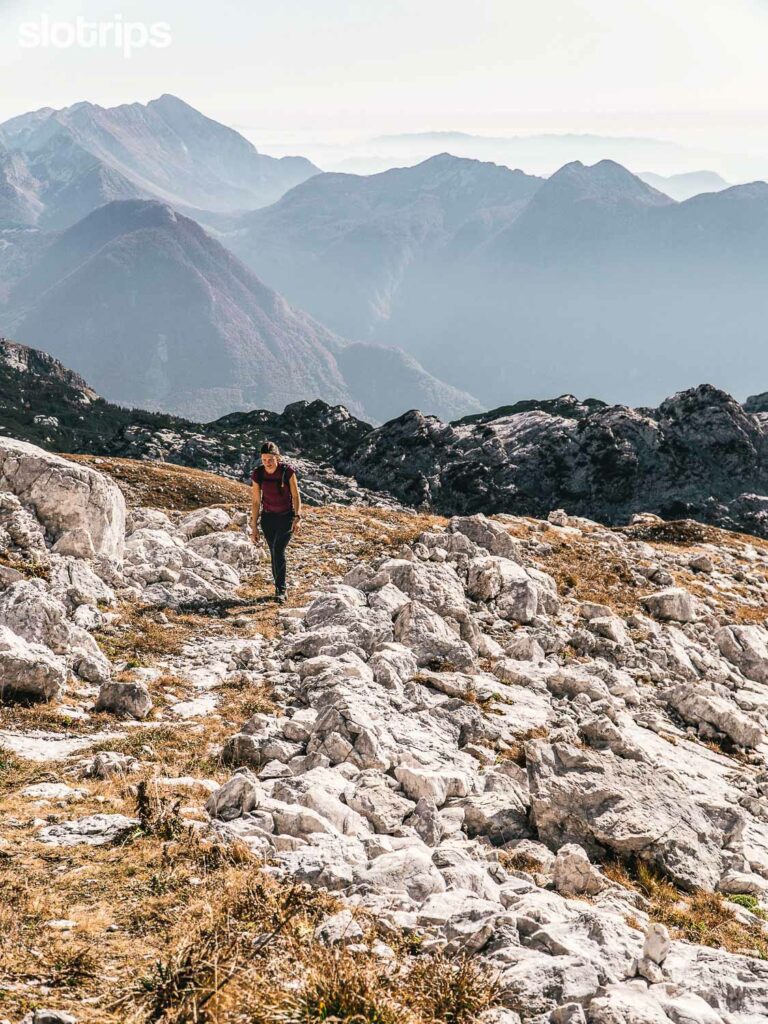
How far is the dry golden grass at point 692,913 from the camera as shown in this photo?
24.7 ft

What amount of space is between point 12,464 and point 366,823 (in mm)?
14321

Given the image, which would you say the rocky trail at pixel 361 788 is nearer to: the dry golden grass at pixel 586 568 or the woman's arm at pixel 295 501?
the dry golden grass at pixel 586 568

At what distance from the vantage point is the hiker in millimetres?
17875

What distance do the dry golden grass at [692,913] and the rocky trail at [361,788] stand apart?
0.12ft

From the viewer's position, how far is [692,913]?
8.03 m

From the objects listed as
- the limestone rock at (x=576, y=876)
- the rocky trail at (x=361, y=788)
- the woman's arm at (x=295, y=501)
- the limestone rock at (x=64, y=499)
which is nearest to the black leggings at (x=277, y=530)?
the woman's arm at (x=295, y=501)

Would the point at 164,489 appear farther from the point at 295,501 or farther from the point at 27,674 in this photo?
the point at 27,674

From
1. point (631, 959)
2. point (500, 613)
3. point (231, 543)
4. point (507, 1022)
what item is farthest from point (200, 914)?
point (231, 543)

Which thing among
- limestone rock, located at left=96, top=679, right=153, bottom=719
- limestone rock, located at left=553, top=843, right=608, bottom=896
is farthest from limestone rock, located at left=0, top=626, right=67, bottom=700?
limestone rock, located at left=553, top=843, right=608, bottom=896

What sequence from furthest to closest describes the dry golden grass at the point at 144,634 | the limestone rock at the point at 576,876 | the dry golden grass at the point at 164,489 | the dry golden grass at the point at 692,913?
the dry golden grass at the point at 164,489 → the dry golden grass at the point at 144,634 → the limestone rock at the point at 576,876 → the dry golden grass at the point at 692,913

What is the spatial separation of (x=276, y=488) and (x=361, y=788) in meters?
10.2

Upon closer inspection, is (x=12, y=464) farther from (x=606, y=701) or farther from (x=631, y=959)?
(x=631, y=959)

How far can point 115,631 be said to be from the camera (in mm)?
14742

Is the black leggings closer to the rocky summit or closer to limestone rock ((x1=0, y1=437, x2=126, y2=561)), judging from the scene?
limestone rock ((x1=0, y1=437, x2=126, y2=561))
